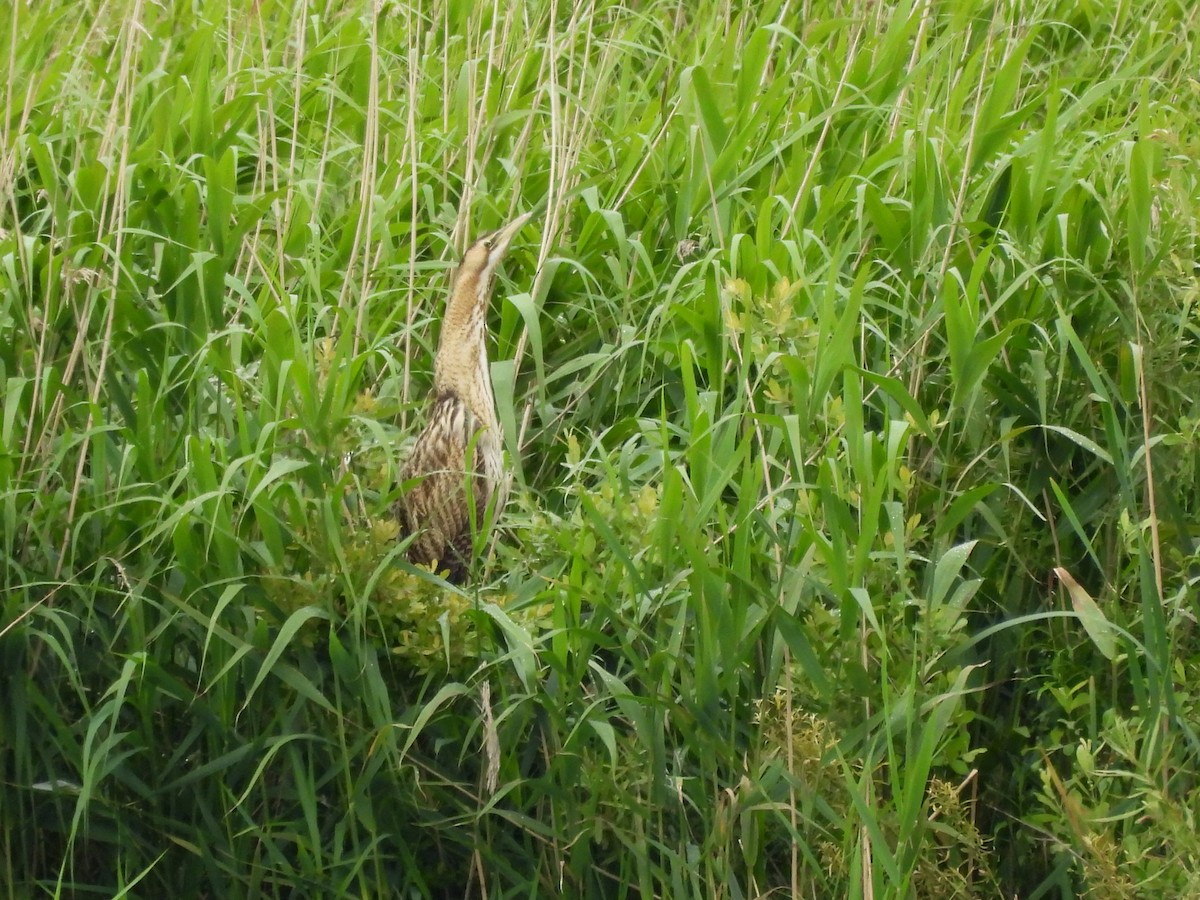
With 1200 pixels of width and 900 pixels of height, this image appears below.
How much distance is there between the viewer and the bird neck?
3.43 metres

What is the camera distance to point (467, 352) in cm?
345

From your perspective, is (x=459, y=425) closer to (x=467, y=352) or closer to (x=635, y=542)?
(x=467, y=352)

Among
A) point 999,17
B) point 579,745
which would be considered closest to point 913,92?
point 999,17

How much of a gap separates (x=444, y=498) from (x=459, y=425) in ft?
0.54

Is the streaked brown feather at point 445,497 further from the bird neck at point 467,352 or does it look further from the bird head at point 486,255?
the bird head at point 486,255

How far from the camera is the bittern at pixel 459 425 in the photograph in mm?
3430

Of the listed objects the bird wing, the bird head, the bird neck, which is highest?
the bird head

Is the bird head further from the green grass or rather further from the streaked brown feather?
the streaked brown feather

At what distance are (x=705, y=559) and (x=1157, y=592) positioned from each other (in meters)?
0.79

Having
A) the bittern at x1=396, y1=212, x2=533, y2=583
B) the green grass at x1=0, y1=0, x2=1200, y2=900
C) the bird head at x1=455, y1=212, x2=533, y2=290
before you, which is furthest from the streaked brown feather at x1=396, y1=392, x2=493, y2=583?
the bird head at x1=455, y1=212, x2=533, y2=290

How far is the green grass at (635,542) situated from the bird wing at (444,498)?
11cm

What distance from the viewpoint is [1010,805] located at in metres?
3.11

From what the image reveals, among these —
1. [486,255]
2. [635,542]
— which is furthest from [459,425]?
[635,542]

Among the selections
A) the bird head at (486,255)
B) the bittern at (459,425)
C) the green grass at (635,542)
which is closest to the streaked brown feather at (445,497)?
the bittern at (459,425)
